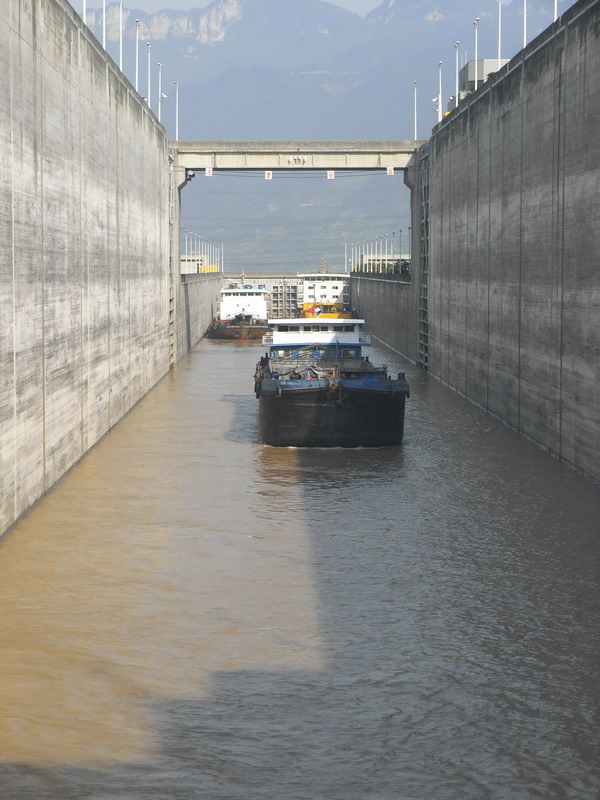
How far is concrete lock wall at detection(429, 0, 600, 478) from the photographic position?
22578 mm

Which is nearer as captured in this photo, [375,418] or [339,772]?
[339,772]

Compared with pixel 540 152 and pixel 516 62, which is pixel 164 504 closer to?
pixel 540 152

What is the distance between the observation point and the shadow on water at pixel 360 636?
9.80 metres

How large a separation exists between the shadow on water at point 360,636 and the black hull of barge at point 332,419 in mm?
1426

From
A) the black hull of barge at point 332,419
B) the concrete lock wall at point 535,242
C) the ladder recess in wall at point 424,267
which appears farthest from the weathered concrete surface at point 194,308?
the black hull of barge at point 332,419

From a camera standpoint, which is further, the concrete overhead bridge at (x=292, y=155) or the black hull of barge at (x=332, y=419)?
the concrete overhead bridge at (x=292, y=155)

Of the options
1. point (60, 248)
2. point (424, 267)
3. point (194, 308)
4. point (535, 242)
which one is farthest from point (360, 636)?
point (194, 308)

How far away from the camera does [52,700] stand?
11.4m

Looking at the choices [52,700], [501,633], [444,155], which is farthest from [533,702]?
[444,155]

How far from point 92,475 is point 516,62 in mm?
14606

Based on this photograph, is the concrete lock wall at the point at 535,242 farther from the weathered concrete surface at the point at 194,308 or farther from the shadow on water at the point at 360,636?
the weathered concrete surface at the point at 194,308

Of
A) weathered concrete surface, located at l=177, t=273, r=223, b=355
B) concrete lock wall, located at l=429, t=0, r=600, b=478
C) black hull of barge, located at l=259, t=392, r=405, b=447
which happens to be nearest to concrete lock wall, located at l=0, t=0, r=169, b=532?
black hull of barge, located at l=259, t=392, r=405, b=447

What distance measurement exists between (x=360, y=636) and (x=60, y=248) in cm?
1154

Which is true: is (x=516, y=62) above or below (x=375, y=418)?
above
